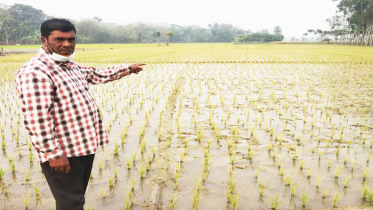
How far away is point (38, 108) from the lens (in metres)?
1.36

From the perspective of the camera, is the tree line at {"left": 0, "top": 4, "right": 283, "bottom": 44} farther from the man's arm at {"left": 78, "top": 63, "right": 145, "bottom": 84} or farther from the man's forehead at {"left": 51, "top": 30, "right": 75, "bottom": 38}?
the man's forehead at {"left": 51, "top": 30, "right": 75, "bottom": 38}

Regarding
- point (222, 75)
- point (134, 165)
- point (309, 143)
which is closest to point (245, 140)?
point (309, 143)

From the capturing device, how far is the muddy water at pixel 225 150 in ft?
7.95

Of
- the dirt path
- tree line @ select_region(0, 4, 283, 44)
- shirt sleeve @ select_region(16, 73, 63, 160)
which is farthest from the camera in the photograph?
tree line @ select_region(0, 4, 283, 44)

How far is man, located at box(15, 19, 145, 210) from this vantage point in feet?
4.45

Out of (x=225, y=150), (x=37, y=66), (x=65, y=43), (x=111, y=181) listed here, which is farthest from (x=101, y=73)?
(x=225, y=150)

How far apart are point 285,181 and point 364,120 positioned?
2792 millimetres

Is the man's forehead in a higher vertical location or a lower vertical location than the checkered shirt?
higher

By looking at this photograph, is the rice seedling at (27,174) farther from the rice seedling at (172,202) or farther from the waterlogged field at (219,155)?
the rice seedling at (172,202)

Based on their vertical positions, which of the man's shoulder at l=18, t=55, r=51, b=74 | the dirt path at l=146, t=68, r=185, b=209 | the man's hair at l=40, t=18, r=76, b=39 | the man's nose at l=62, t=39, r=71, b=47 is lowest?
the dirt path at l=146, t=68, r=185, b=209

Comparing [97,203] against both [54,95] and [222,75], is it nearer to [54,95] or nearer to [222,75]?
[54,95]

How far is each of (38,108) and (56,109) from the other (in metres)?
0.13

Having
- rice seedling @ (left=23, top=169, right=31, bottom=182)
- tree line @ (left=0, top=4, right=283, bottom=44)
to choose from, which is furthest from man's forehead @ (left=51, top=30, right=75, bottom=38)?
tree line @ (left=0, top=4, right=283, bottom=44)

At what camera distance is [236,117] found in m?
4.72
